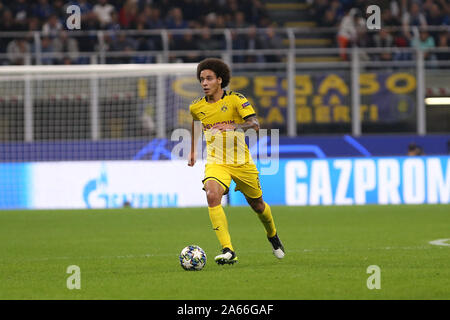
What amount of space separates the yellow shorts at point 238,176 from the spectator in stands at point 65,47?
1300 centimetres

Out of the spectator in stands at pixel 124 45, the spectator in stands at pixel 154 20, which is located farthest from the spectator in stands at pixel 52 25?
the spectator in stands at pixel 154 20

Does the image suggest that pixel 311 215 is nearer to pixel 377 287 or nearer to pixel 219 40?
pixel 219 40

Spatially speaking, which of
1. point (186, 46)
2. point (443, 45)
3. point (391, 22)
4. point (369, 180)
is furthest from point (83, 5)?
point (443, 45)

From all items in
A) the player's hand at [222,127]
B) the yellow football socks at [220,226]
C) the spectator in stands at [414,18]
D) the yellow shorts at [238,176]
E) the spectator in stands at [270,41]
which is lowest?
the yellow football socks at [220,226]

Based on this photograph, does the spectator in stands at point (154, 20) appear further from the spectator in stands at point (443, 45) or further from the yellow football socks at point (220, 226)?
the yellow football socks at point (220, 226)

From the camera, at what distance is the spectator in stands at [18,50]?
21578 mm

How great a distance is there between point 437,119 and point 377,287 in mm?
15824

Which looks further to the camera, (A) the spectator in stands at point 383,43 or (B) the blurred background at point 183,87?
(A) the spectator in stands at point 383,43

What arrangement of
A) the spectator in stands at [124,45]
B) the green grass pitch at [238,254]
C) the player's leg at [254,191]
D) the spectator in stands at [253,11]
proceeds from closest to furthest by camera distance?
the green grass pitch at [238,254] < the player's leg at [254,191] < the spectator in stands at [124,45] < the spectator in stands at [253,11]

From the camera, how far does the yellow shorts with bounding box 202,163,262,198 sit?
9156 mm

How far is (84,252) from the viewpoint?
36.0ft

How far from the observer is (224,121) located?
9.28m

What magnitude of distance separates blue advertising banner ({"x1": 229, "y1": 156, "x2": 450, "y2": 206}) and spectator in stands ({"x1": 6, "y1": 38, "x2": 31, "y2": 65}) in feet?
20.3

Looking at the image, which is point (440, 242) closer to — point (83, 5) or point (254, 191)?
point (254, 191)
